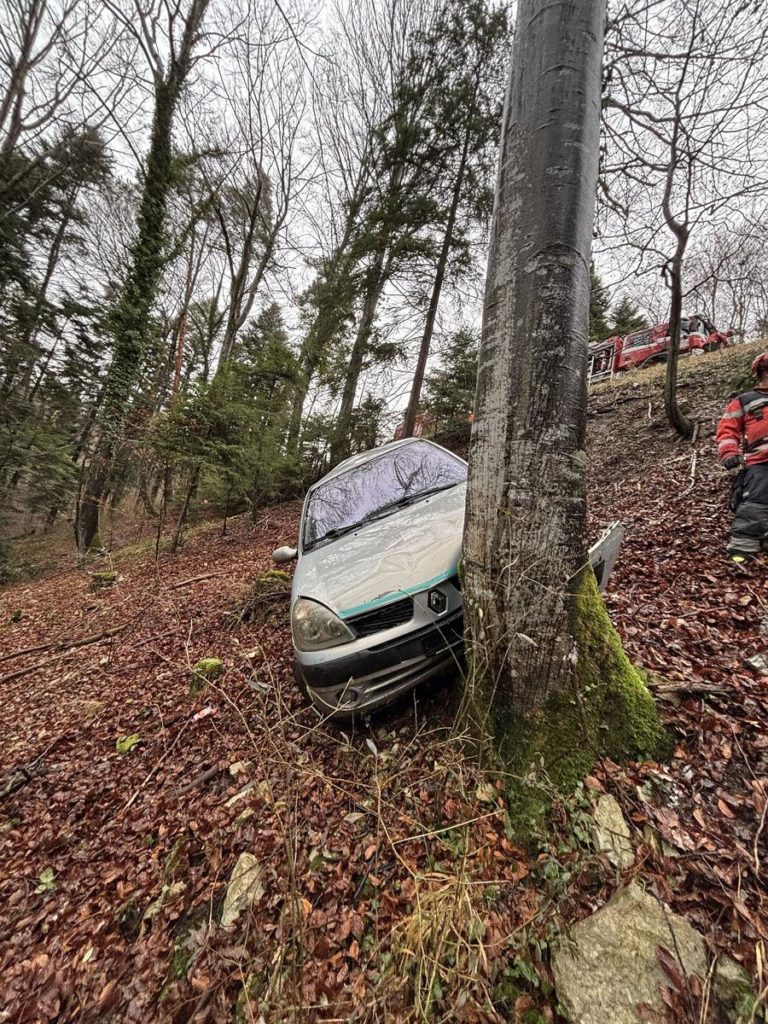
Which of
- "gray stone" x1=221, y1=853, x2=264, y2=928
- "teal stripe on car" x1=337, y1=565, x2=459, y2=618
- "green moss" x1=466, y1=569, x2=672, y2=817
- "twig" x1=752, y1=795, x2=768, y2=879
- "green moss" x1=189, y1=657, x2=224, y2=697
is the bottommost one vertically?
"gray stone" x1=221, y1=853, x2=264, y2=928

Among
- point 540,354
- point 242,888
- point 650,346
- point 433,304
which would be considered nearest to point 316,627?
point 242,888

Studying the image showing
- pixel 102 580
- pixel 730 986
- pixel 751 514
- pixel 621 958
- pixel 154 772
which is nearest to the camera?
pixel 730 986

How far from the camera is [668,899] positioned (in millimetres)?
1211

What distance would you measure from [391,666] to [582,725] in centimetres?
95

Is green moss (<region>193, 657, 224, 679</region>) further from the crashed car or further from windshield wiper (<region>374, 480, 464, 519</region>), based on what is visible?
windshield wiper (<region>374, 480, 464, 519</region>)

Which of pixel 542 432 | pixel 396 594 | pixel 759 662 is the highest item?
pixel 542 432

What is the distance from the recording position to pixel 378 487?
11.5 feet

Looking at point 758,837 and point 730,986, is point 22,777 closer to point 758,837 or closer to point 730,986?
point 730,986

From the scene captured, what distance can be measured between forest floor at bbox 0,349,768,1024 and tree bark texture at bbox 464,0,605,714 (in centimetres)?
58

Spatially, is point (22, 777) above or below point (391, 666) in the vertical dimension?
below

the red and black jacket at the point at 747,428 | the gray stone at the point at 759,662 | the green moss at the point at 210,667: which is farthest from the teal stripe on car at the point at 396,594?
the red and black jacket at the point at 747,428

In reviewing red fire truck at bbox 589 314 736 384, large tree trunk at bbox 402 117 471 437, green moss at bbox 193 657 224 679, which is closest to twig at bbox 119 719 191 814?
green moss at bbox 193 657 224 679

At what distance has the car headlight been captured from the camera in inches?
84.7

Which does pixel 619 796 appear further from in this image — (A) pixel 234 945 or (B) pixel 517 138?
(B) pixel 517 138
